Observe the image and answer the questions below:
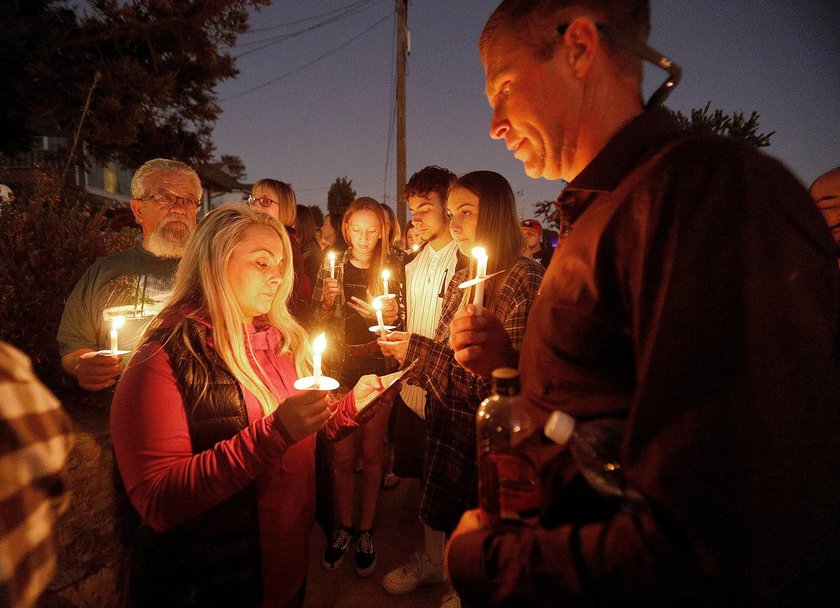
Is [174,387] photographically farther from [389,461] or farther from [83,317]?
[389,461]

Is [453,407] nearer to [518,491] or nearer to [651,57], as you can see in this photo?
[518,491]

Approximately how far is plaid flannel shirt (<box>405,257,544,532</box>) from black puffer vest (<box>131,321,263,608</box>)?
1133 mm

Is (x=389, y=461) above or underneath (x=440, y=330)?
underneath

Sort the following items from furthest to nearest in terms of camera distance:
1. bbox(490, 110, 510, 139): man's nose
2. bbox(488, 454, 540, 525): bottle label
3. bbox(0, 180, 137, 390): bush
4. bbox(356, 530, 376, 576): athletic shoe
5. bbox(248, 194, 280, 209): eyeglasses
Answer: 1. bbox(248, 194, 280, 209): eyeglasses
2. bbox(0, 180, 137, 390): bush
3. bbox(356, 530, 376, 576): athletic shoe
4. bbox(490, 110, 510, 139): man's nose
5. bbox(488, 454, 540, 525): bottle label

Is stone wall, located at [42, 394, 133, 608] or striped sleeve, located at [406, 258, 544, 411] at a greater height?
striped sleeve, located at [406, 258, 544, 411]

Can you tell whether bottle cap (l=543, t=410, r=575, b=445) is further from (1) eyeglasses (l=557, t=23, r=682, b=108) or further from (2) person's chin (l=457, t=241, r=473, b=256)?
(2) person's chin (l=457, t=241, r=473, b=256)

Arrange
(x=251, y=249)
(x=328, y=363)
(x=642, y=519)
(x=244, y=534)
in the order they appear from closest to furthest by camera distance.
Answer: (x=642, y=519), (x=244, y=534), (x=251, y=249), (x=328, y=363)

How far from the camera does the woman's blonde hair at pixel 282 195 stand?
5.44 meters

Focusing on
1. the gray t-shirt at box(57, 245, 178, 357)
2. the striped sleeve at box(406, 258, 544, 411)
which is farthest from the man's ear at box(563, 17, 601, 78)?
the gray t-shirt at box(57, 245, 178, 357)

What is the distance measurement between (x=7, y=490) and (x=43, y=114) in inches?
517

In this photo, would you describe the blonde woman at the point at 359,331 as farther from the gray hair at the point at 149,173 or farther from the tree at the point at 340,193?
the tree at the point at 340,193

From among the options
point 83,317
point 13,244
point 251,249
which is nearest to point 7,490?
point 251,249

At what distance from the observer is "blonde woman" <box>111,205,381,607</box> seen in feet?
5.99

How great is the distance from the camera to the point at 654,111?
126cm
